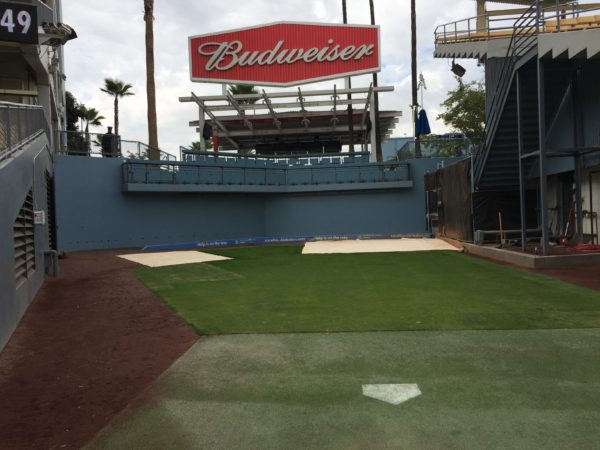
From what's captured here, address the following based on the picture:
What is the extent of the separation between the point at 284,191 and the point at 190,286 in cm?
1514

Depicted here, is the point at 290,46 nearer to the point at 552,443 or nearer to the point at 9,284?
the point at 9,284

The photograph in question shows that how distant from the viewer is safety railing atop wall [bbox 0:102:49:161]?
7500mm

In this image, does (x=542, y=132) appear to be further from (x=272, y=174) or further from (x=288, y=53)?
(x=288, y=53)

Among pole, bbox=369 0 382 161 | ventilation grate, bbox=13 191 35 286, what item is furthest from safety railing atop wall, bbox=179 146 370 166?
ventilation grate, bbox=13 191 35 286

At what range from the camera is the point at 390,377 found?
447cm

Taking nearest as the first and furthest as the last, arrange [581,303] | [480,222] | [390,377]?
[390,377] < [581,303] < [480,222]

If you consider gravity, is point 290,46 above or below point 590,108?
above

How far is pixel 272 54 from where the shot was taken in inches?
1038

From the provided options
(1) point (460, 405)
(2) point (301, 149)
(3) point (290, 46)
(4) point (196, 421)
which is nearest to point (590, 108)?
(1) point (460, 405)

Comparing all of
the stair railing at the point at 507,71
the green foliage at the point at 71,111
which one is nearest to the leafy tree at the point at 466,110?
the stair railing at the point at 507,71

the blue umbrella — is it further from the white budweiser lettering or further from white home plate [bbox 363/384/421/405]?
white home plate [bbox 363/384/421/405]

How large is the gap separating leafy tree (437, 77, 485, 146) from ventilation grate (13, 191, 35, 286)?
28380 millimetres

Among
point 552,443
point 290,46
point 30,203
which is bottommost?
point 552,443

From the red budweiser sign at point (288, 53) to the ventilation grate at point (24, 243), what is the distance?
18938 millimetres
